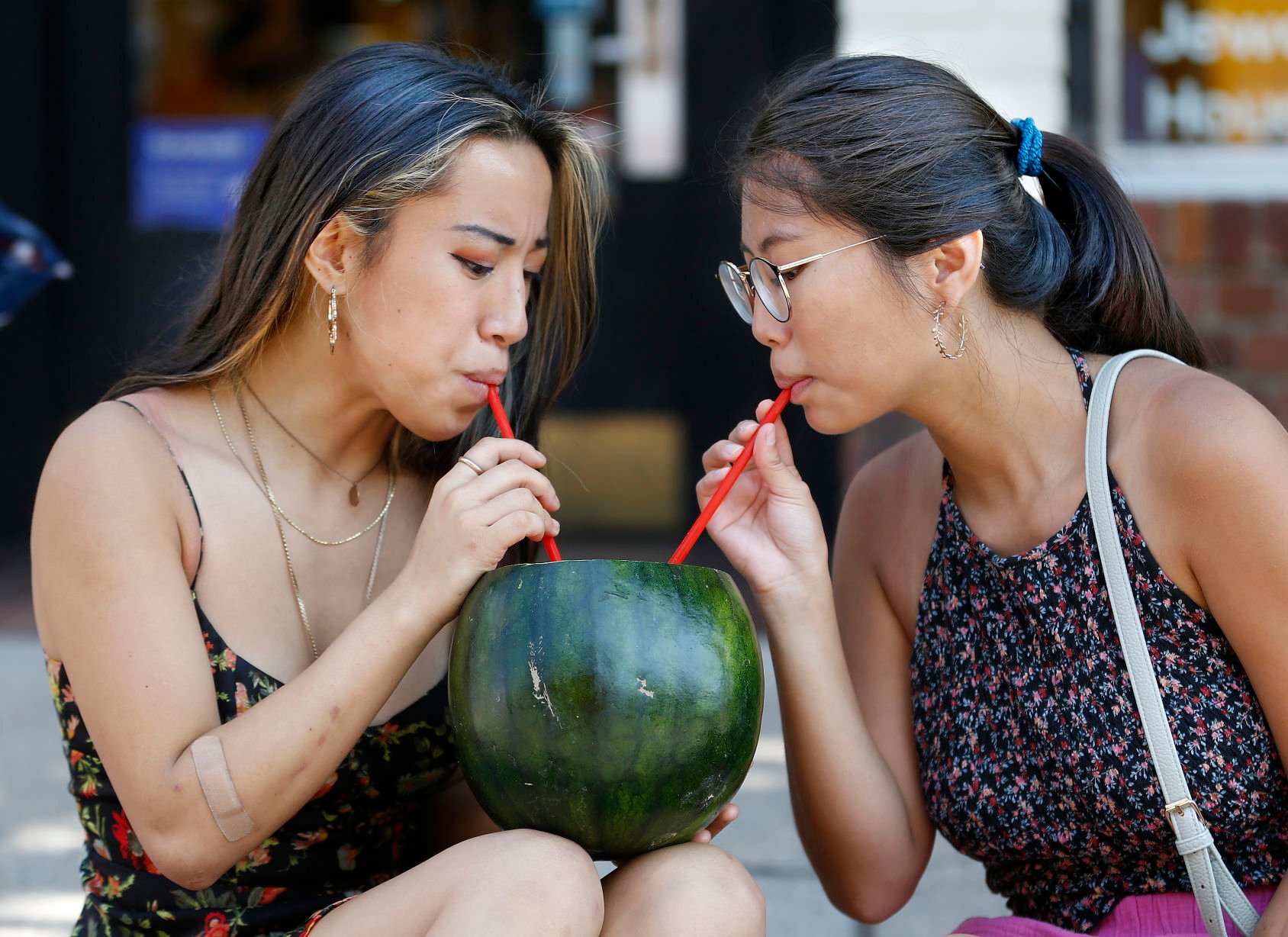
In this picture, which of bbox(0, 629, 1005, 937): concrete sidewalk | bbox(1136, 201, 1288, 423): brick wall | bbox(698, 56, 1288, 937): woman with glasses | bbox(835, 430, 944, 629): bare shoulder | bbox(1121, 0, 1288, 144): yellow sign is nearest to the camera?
bbox(698, 56, 1288, 937): woman with glasses

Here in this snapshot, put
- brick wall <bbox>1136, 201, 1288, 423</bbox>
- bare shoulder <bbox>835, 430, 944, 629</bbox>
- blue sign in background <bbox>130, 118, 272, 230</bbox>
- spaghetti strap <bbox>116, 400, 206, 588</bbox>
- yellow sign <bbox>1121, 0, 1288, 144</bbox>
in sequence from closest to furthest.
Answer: spaghetti strap <bbox>116, 400, 206, 588</bbox>, bare shoulder <bbox>835, 430, 944, 629</bbox>, brick wall <bbox>1136, 201, 1288, 423</bbox>, yellow sign <bbox>1121, 0, 1288, 144</bbox>, blue sign in background <bbox>130, 118, 272, 230</bbox>

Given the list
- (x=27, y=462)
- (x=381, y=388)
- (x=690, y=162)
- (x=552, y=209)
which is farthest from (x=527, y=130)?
(x=27, y=462)

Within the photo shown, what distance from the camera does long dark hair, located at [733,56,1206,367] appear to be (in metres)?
1.78

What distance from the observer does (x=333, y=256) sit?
188 centimetres

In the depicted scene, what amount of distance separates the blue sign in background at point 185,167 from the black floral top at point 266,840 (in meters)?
3.76

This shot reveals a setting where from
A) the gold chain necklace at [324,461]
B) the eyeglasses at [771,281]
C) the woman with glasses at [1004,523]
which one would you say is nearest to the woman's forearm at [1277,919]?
the woman with glasses at [1004,523]

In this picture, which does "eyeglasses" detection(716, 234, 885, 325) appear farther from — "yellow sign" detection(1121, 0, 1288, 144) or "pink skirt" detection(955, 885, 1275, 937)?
"yellow sign" detection(1121, 0, 1288, 144)

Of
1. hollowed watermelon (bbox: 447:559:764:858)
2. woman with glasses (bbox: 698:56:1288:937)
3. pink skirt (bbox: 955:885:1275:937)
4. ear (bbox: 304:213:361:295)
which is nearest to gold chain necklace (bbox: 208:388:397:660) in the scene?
ear (bbox: 304:213:361:295)

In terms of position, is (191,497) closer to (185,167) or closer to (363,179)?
(363,179)

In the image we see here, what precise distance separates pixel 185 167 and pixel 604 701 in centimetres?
440

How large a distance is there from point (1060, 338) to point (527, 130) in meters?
0.78

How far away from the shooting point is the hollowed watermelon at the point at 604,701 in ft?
4.91

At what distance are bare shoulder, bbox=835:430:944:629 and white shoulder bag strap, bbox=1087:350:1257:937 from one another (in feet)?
1.04

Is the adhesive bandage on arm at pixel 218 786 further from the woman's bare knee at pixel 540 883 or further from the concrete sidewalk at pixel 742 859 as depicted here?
the concrete sidewalk at pixel 742 859
